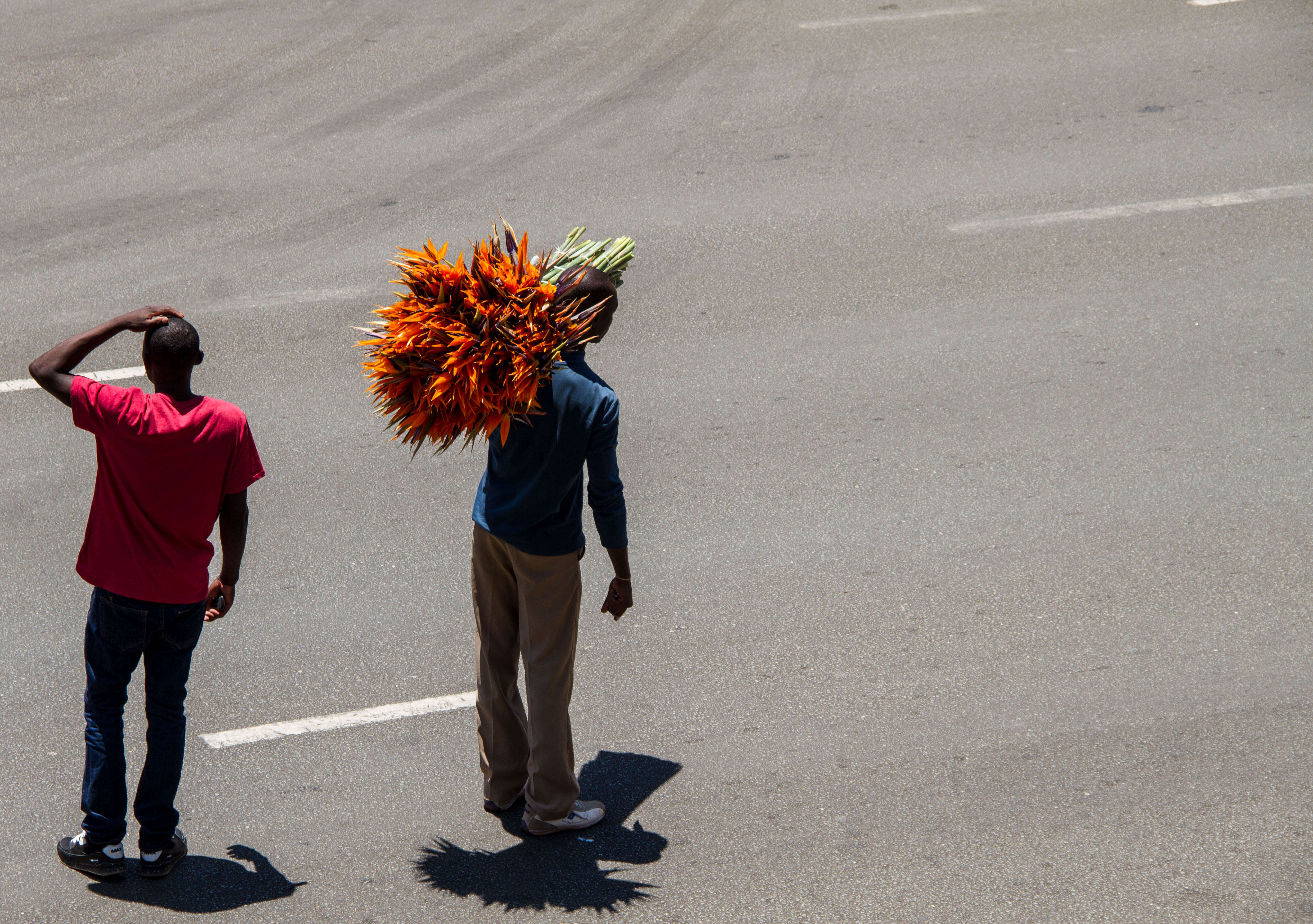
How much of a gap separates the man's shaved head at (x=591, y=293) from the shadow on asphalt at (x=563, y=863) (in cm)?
170

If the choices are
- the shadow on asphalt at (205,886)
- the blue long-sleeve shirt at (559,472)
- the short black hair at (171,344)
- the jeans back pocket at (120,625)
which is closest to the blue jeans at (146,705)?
the jeans back pocket at (120,625)

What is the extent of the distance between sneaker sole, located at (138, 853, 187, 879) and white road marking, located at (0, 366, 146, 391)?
3.43 m

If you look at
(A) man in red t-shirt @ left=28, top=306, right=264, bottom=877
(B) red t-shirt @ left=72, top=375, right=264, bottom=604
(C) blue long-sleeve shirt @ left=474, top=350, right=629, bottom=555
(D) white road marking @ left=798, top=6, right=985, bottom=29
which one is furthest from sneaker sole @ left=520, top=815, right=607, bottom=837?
(D) white road marking @ left=798, top=6, right=985, bottom=29

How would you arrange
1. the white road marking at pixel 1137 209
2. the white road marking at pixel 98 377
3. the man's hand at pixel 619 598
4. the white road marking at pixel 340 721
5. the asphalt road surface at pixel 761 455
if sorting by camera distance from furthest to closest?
the white road marking at pixel 1137 209
the white road marking at pixel 98 377
the white road marking at pixel 340 721
the asphalt road surface at pixel 761 455
the man's hand at pixel 619 598

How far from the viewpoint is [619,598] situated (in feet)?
15.3

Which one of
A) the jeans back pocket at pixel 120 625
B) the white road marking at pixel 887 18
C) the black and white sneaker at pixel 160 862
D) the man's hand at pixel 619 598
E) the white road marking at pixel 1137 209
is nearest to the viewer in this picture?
the jeans back pocket at pixel 120 625

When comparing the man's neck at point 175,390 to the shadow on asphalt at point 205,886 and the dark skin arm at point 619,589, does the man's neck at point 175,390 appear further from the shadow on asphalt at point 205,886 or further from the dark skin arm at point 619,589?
the shadow on asphalt at point 205,886

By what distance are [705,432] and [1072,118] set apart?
4.90 m

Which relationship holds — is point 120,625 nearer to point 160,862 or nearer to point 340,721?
point 160,862

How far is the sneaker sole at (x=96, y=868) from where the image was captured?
452 centimetres

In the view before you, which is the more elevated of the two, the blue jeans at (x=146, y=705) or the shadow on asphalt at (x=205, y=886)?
the blue jeans at (x=146, y=705)

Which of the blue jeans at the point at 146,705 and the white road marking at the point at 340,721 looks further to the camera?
the white road marking at the point at 340,721

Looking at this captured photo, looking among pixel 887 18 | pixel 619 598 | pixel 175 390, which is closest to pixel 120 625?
pixel 175 390

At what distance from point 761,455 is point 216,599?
309 cm
